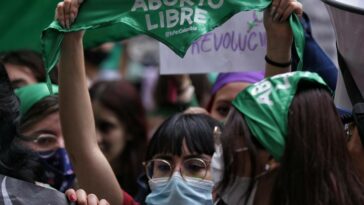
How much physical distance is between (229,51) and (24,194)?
157cm

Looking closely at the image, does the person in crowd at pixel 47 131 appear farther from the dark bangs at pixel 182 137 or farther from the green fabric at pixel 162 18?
the green fabric at pixel 162 18

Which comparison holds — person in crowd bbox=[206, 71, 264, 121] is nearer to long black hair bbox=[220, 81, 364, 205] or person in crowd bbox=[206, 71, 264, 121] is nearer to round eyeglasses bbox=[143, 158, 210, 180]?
round eyeglasses bbox=[143, 158, 210, 180]

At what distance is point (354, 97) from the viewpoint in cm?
341

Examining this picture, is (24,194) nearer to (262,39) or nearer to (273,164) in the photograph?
(273,164)

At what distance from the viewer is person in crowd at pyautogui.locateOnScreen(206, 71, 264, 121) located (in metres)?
5.01

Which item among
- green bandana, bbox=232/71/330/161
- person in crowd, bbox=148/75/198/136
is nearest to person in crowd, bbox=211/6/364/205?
green bandana, bbox=232/71/330/161

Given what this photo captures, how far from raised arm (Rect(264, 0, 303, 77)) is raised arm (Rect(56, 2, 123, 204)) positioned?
67 centimetres

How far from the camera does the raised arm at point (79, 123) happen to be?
3.67 metres

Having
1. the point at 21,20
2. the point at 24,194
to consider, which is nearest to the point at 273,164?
the point at 24,194

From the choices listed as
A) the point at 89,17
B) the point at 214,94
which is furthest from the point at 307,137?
the point at 214,94

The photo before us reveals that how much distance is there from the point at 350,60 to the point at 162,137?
91cm

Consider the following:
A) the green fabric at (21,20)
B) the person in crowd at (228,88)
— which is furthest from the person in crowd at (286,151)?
the green fabric at (21,20)

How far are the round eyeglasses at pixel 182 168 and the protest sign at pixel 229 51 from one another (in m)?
0.57

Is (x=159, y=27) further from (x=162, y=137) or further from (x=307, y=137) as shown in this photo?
(x=307, y=137)
